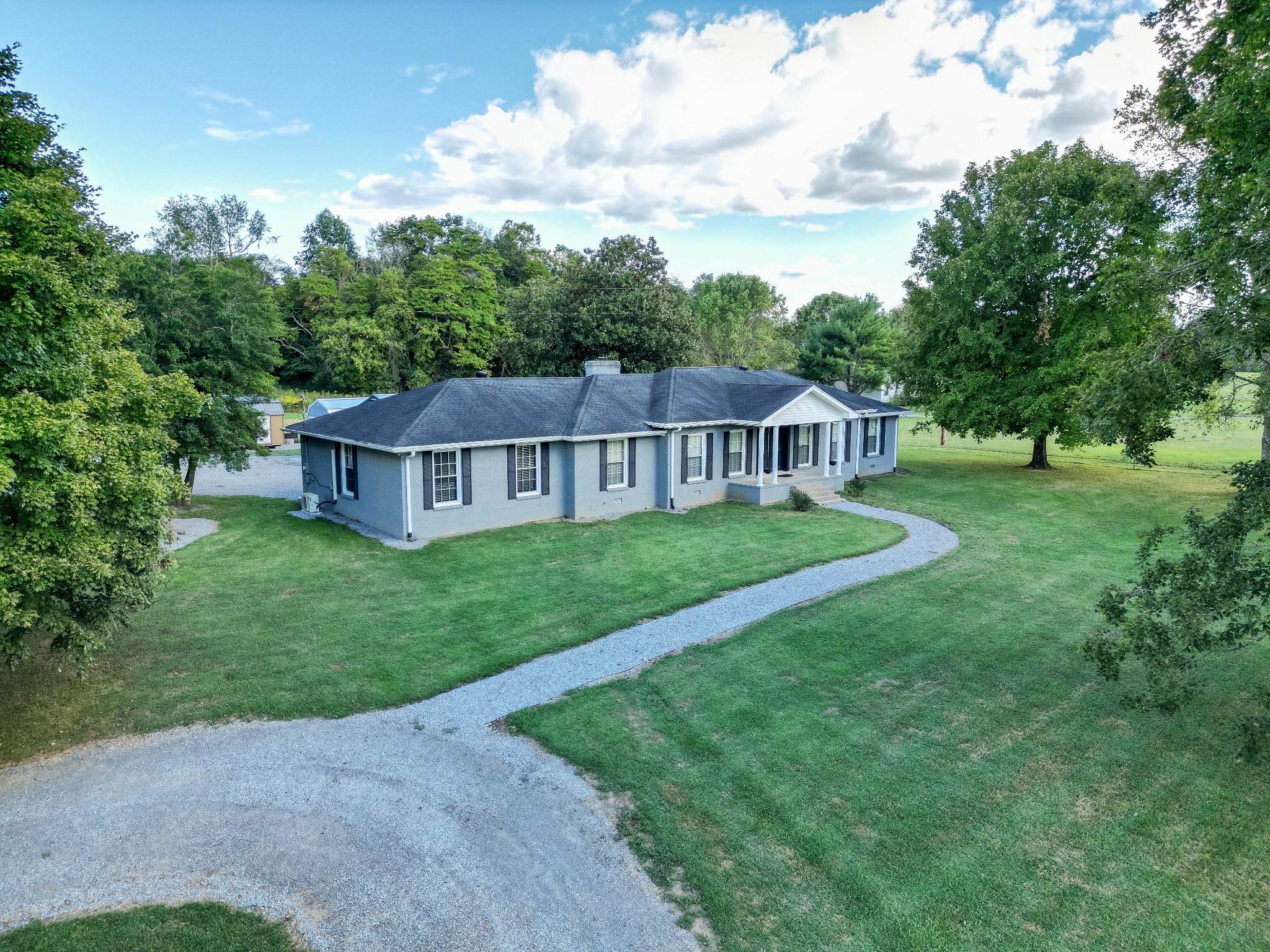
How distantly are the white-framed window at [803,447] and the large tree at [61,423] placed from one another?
780 inches

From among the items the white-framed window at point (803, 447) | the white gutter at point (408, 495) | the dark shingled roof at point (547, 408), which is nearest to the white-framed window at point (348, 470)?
the dark shingled roof at point (547, 408)

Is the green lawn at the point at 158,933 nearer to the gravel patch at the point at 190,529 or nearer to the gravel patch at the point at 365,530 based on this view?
the gravel patch at the point at 365,530

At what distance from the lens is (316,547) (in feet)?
52.7

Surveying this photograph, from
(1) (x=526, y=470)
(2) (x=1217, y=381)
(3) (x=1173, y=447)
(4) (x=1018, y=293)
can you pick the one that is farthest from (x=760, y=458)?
(3) (x=1173, y=447)

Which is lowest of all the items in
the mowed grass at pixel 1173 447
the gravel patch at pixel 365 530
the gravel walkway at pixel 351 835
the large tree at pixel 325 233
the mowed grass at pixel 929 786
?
the gravel walkway at pixel 351 835

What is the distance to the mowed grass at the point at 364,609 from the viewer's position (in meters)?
8.70

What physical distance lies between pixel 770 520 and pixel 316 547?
11.8 meters

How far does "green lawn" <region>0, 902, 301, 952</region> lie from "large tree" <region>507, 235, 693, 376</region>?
2943cm

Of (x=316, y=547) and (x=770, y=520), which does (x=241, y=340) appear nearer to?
(x=316, y=547)

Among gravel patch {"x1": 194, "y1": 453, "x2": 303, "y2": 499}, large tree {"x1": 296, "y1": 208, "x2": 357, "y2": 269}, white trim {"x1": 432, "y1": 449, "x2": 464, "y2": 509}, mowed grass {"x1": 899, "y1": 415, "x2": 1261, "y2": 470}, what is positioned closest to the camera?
white trim {"x1": 432, "y1": 449, "x2": 464, "y2": 509}

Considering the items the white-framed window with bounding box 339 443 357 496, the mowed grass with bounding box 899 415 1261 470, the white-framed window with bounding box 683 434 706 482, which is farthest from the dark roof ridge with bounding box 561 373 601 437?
the mowed grass with bounding box 899 415 1261 470

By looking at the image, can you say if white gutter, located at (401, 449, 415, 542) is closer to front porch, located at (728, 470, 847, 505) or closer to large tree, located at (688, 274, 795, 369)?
front porch, located at (728, 470, 847, 505)

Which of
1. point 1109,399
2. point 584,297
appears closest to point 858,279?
point 584,297

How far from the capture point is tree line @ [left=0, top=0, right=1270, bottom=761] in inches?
255
